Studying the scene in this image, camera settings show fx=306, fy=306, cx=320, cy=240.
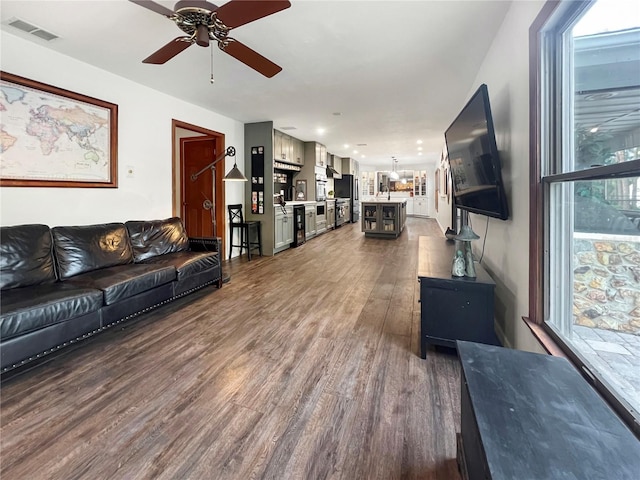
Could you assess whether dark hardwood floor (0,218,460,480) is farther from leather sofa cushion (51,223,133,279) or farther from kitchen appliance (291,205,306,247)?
kitchen appliance (291,205,306,247)

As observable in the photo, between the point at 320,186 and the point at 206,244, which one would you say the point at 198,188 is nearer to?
the point at 206,244

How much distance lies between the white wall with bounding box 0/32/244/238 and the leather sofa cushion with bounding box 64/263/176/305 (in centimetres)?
90

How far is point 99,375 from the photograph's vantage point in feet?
6.66

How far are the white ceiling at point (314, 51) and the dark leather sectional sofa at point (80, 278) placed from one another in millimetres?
1739

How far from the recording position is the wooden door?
220 inches

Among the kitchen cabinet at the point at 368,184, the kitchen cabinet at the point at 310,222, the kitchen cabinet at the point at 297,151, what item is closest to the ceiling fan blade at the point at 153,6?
the kitchen cabinet at the point at 297,151

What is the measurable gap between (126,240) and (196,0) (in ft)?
8.20

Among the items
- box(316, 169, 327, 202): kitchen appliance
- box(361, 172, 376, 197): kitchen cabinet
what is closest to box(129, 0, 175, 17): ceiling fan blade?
box(316, 169, 327, 202): kitchen appliance

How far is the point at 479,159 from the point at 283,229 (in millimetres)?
4581

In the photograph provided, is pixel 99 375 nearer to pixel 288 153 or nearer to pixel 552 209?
pixel 552 209

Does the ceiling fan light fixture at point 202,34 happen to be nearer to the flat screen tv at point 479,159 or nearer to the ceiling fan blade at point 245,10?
the ceiling fan blade at point 245,10

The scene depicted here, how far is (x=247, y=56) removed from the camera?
7.80 ft

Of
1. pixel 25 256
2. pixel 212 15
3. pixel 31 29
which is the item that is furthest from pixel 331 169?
pixel 25 256

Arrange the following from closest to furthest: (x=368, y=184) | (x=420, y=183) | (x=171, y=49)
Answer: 1. (x=171, y=49)
2. (x=420, y=183)
3. (x=368, y=184)
